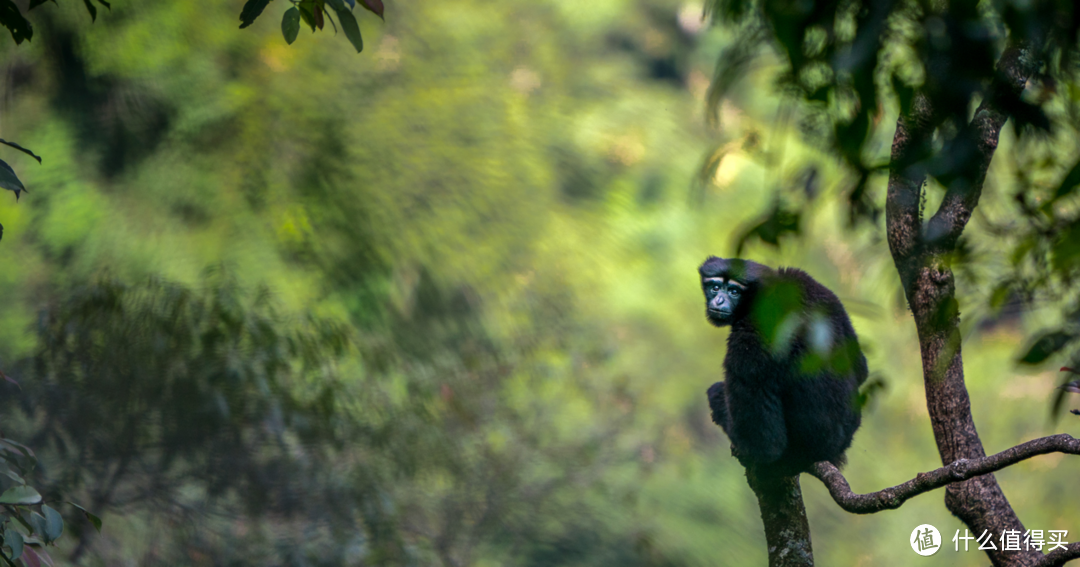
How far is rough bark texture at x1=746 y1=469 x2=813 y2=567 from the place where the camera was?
2.03 metres

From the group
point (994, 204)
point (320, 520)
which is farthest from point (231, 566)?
point (994, 204)

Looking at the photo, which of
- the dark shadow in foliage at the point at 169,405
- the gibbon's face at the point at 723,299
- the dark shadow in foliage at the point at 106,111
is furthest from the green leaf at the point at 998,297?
the dark shadow in foliage at the point at 106,111

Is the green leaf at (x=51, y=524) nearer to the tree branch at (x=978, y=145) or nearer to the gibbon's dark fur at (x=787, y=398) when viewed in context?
the tree branch at (x=978, y=145)

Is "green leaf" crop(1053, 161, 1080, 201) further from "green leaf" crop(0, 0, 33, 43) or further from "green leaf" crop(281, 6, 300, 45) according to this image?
"green leaf" crop(0, 0, 33, 43)

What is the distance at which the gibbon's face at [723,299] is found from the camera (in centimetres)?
238

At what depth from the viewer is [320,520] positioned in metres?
3.81

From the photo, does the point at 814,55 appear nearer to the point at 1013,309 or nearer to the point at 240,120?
the point at 1013,309

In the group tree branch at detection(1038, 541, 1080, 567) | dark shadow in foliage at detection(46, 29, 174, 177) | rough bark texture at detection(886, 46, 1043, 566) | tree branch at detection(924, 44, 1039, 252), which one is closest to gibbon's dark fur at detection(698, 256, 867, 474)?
rough bark texture at detection(886, 46, 1043, 566)

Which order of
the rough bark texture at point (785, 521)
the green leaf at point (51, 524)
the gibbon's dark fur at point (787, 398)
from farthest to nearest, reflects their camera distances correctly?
1. the gibbon's dark fur at point (787, 398)
2. the rough bark texture at point (785, 521)
3. the green leaf at point (51, 524)

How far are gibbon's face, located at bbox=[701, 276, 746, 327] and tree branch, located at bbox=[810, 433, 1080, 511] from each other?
709 millimetres

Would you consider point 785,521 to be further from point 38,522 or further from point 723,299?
point 38,522

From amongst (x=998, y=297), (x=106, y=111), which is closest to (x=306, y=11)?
(x=998, y=297)

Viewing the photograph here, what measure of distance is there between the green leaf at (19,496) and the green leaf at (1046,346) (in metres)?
1.42

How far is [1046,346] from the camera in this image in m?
0.70
